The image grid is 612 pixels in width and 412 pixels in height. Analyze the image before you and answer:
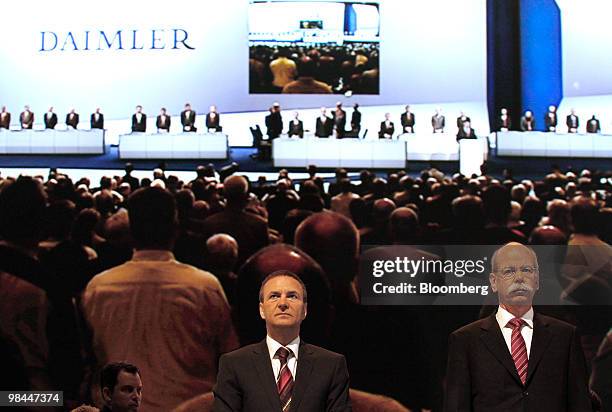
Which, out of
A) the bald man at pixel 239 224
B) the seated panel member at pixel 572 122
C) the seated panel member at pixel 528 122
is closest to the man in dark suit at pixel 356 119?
the seated panel member at pixel 528 122

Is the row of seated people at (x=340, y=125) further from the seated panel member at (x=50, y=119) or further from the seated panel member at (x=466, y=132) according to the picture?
the seated panel member at (x=50, y=119)

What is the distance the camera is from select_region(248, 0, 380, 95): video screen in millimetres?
8234

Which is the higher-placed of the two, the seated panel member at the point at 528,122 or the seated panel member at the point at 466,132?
the seated panel member at the point at 528,122

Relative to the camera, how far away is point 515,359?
350cm

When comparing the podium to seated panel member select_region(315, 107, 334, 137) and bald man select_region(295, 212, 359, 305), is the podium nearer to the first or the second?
seated panel member select_region(315, 107, 334, 137)

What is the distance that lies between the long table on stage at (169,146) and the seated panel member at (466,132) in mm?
1964

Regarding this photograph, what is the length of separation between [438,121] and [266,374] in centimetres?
535

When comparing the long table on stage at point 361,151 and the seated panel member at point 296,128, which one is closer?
the long table on stage at point 361,151

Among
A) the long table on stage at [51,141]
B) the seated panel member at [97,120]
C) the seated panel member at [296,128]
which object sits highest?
the seated panel member at [97,120]

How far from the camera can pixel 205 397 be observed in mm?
5434

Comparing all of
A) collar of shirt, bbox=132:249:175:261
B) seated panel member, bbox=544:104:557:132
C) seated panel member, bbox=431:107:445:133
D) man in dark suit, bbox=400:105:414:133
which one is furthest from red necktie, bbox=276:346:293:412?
seated panel member, bbox=544:104:557:132

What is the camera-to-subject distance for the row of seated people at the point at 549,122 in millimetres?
7629

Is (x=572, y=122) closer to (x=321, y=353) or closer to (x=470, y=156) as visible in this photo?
(x=470, y=156)

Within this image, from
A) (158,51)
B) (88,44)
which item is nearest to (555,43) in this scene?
(158,51)
